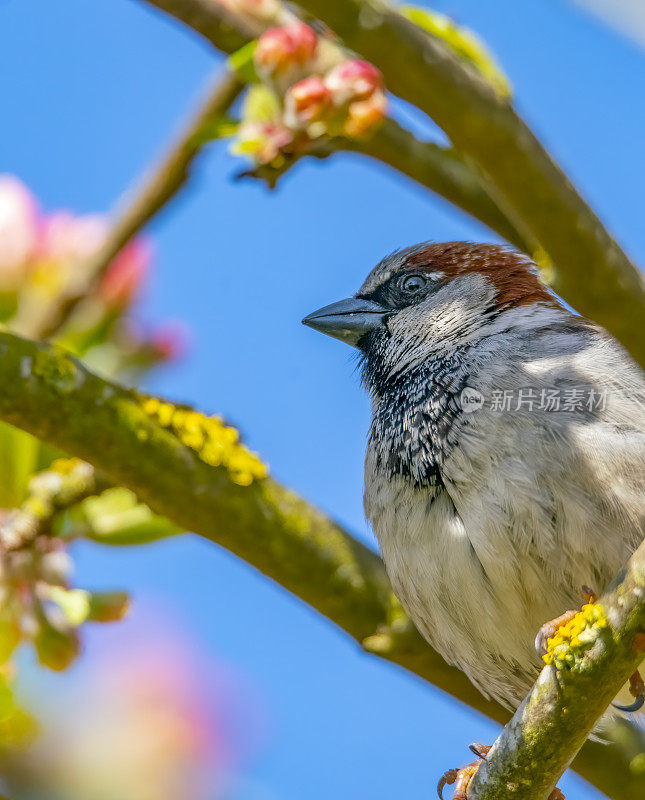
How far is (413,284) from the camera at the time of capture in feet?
14.7

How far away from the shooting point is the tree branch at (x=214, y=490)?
3.25m

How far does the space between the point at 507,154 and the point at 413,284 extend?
70.0 inches

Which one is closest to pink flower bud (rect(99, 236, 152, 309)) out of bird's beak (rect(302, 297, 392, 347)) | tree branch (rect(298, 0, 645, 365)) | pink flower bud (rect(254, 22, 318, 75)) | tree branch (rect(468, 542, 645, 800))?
bird's beak (rect(302, 297, 392, 347))

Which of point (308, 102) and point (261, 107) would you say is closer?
point (308, 102)

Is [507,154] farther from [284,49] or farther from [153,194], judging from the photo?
[153,194]

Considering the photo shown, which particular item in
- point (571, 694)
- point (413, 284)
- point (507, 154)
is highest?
point (413, 284)

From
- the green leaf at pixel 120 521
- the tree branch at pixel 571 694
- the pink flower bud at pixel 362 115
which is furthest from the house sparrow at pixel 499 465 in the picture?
the pink flower bud at pixel 362 115

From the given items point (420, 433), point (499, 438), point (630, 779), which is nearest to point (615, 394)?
point (499, 438)

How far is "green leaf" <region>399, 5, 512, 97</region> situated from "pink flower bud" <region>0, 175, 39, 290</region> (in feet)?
5.98

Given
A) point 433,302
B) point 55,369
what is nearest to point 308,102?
point 55,369

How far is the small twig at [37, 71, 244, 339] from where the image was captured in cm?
436

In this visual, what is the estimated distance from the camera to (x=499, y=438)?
11.0 feet

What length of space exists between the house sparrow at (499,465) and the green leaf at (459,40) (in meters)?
1.00

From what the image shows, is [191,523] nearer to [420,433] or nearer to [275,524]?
[275,524]
